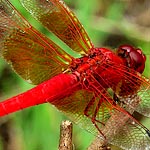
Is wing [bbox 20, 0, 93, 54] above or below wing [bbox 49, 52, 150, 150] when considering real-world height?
above

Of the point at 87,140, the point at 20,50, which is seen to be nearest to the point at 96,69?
the point at 20,50

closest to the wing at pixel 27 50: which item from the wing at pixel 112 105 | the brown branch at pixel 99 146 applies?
the wing at pixel 112 105

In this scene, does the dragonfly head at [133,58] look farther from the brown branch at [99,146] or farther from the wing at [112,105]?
the brown branch at [99,146]

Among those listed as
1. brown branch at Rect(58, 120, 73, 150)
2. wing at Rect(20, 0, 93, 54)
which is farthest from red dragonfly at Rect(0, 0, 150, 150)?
brown branch at Rect(58, 120, 73, 150)

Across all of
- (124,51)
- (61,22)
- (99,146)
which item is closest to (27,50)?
(61,22)

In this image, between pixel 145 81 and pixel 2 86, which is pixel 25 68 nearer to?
pixel 145 81

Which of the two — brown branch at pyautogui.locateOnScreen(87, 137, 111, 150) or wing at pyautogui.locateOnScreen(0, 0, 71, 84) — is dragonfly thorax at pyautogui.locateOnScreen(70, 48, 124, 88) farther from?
brown branch at pyautogui.locateOnScreen(87, 137, 111, 150)

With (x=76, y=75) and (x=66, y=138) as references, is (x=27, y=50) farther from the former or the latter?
(x=66, y=138)

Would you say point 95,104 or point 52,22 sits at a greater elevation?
point 52,22
